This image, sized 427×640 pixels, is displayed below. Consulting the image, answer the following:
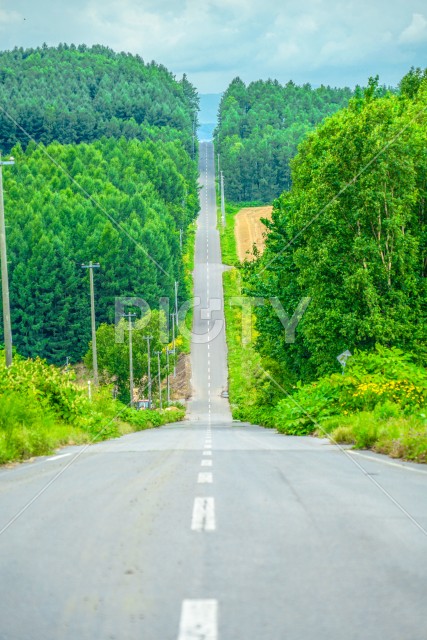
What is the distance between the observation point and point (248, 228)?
6378 inches

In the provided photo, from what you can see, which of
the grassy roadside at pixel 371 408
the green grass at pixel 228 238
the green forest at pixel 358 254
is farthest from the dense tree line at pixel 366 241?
the green grass at pixel 228 238

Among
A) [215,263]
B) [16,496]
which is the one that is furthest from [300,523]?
[215,263]

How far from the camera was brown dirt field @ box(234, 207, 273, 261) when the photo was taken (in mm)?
142938

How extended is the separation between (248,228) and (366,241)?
128201mm

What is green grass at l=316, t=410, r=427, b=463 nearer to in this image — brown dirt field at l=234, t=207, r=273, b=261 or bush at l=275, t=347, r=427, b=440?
bush at l=275, t=347, r=427, b=440

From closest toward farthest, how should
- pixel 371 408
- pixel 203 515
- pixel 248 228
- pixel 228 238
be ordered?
pixel 203 515
pixel 371 408
pixel 228 238
pixel 248 228

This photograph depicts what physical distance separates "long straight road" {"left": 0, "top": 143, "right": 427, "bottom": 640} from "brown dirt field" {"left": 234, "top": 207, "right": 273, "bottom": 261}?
120 metres

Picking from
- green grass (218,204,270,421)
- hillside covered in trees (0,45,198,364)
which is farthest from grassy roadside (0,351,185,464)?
hillside covered in trees (0,45,198,364)

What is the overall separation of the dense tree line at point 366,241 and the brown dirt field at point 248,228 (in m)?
92.3

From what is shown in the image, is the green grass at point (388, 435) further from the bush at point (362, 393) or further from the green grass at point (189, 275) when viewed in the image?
the green grass at point (189, 275)

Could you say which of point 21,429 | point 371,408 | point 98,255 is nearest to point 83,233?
point 98,255

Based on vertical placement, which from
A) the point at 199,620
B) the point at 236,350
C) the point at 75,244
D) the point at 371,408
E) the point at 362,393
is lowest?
the point at 236,350

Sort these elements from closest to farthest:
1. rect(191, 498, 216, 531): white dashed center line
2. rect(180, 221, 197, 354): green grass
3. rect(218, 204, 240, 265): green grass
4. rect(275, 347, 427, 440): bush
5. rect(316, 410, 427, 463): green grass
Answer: rect(191, 498, 216, 531): white dashed center line
rect(316, 410, 427, 463): green grass
rect(275, 347, 427, 440): bush
rect(180, 221, 197, 354): green grass
rect(218, 204, 240, 265): green grass

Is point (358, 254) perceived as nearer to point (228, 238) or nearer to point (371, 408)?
point (371, 408)
